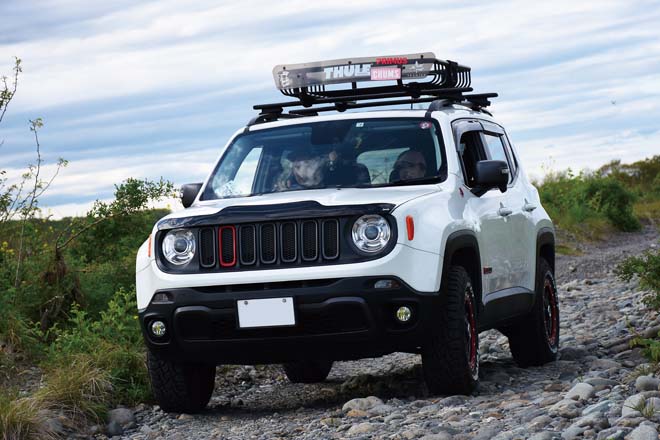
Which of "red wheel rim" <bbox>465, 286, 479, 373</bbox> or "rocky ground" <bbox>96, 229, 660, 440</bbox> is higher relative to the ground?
"red wheel rim" <bbox>465, 286, 479, 373</bbox>

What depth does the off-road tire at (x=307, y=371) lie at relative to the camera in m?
9.19

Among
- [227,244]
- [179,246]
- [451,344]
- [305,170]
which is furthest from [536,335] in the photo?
[179,246]

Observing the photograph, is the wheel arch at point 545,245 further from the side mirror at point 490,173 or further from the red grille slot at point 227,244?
the red grille slot at point 227,244

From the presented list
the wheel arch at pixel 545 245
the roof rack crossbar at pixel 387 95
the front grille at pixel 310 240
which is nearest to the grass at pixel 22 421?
the front grille at pixel 310 240

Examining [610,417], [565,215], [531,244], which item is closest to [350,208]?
[610,417]

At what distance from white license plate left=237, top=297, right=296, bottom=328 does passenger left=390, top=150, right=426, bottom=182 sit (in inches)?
56.6

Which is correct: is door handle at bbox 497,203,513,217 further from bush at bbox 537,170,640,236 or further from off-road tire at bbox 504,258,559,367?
bush at bbox 537,170,640,236

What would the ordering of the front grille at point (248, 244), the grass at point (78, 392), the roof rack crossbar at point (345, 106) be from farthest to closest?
the roof rack crossbar at point (345, 106), the grass at point (78, 392), the front grille at point (248, 244)

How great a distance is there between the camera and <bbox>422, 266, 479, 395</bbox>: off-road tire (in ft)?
22.5

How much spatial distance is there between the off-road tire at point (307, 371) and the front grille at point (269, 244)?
98.0 inches

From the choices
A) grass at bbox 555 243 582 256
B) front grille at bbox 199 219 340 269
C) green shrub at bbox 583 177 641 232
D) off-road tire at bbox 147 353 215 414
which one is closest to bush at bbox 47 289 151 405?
off-road tire at bbox 147 353 215 414

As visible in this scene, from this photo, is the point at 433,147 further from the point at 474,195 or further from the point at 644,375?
the point at 644,375

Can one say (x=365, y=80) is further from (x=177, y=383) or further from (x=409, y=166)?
(x=177, y=383)

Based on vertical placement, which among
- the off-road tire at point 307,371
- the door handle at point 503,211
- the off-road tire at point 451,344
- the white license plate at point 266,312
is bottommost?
the off-road tire at point 307,371
